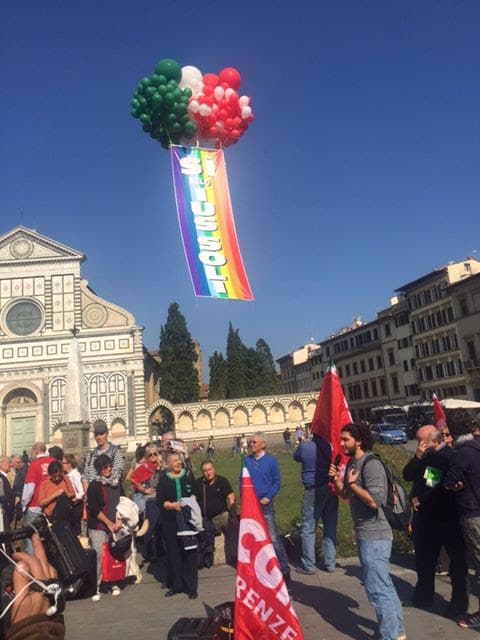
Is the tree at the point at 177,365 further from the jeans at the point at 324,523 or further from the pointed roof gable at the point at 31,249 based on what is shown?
the jeans at the point at 324,523

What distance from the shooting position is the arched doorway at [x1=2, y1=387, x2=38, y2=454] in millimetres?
43406

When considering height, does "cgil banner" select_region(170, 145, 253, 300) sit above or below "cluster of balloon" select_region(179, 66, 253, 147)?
below

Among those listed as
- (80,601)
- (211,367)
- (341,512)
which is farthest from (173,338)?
(80,601)

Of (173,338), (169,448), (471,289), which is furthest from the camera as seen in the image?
(173,338)

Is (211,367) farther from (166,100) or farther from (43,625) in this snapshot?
(43,625)

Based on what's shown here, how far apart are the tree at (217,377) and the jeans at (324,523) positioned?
5038 cm

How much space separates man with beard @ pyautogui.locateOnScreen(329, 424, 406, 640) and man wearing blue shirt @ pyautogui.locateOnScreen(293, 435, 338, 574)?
2.39 metres

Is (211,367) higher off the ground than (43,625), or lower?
higher

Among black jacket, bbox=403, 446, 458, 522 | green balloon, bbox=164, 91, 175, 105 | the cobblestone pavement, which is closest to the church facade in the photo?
green balloon, bbox=164, 91, 175, 105

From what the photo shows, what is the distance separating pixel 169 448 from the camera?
967 cm

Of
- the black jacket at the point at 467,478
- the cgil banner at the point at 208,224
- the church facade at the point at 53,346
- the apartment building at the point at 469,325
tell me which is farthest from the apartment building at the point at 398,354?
the black jacket at the point at 467,478

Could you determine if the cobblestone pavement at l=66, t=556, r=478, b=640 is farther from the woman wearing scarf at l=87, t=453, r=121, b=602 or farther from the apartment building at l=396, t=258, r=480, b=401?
the apartment building at l=396, t=258, r=480, b=401

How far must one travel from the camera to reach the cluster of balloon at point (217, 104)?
9.77 m

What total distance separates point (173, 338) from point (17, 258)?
Answer: 16.4 metres
